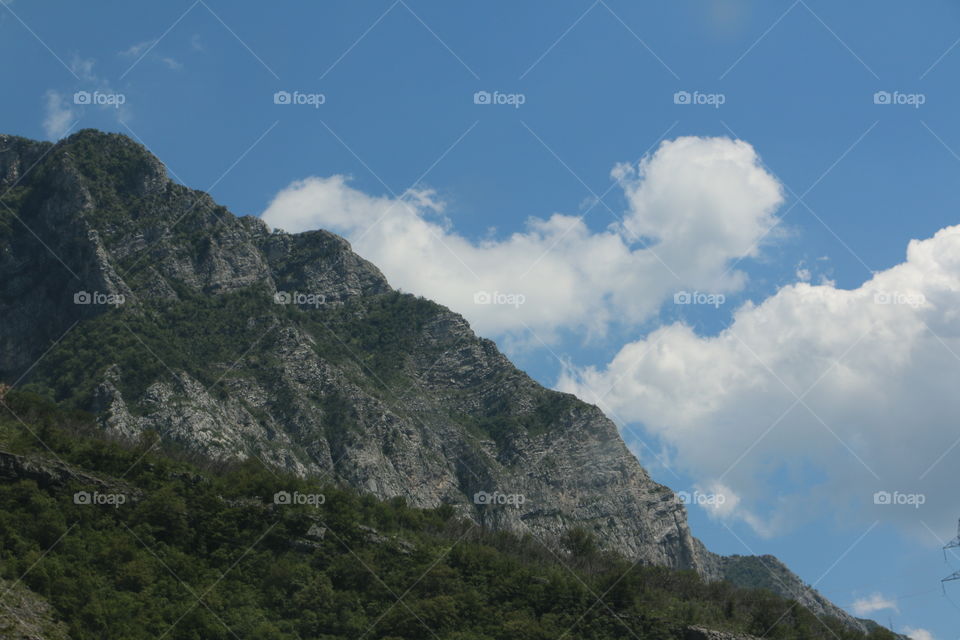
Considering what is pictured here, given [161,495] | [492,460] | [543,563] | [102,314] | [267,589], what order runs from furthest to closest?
[492,460] < [102,314] < [543,563] < [161,495] < [267,589]

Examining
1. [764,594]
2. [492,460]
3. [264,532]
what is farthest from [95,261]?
[764,594]

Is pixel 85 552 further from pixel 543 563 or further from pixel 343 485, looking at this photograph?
pixel 343 485

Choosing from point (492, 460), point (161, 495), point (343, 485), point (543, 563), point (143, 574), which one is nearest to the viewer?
point (143, 574)

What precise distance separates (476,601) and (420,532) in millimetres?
27819

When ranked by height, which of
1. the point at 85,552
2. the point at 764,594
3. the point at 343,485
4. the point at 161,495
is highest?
the point at 764,594

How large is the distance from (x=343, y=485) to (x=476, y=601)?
65069 millimetres

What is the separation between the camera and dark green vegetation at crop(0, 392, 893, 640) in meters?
88.9

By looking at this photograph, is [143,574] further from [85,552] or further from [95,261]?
[95,261]

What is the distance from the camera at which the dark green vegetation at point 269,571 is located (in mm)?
88875

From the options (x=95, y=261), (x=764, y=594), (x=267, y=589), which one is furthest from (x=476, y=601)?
(x=95, y=261)

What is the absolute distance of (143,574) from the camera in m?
91.8

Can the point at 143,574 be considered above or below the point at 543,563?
below

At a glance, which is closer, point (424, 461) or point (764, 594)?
point (764, 594)

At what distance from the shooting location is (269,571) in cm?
10462
